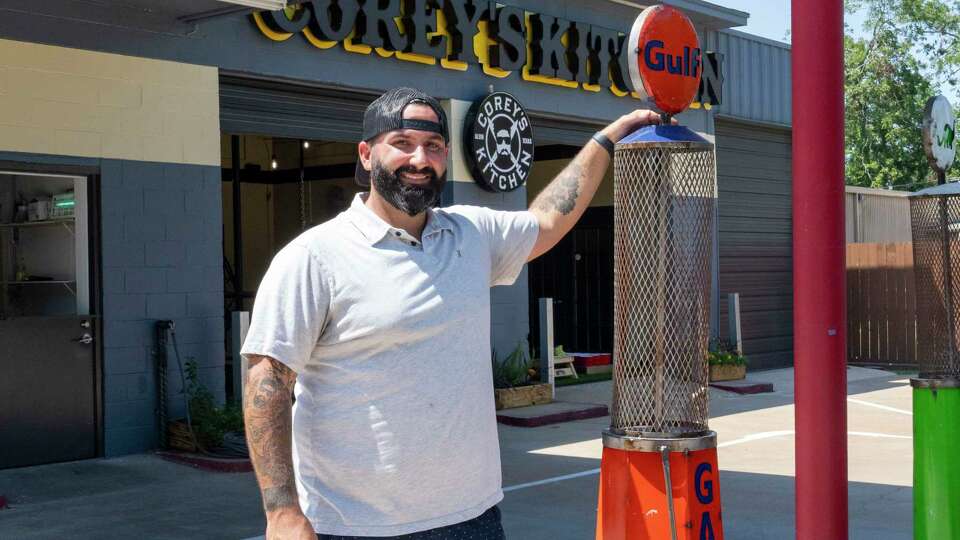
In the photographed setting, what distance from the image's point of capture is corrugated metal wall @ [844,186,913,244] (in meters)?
22.6

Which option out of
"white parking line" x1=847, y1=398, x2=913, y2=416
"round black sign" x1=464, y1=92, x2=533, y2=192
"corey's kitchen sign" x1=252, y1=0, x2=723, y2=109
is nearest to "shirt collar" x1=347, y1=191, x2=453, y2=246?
"corey's kitchen sign" x1=252, y1=0, x2=723, y2=109

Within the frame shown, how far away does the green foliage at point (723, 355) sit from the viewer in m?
17.3

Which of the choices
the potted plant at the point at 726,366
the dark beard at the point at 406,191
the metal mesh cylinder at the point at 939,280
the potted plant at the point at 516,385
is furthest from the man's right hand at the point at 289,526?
the potted plant at the point at 726,366

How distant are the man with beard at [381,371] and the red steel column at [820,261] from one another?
1186mm

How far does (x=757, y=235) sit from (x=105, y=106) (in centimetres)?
1250

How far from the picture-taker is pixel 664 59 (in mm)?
3945

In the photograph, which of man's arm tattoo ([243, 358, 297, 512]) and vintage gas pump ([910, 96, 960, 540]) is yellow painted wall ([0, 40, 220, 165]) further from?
man's arm tattoo ([243, 358, 297, 512])

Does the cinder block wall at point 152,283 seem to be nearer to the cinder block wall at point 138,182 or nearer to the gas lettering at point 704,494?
the cinder block wall at point 138,182

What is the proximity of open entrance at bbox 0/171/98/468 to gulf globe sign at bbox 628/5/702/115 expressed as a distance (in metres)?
7.61

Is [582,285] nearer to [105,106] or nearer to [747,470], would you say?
[747,470]

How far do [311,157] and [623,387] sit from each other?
1637 cm

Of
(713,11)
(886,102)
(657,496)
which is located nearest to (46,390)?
(657,496)

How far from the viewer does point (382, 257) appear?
327 centimetres

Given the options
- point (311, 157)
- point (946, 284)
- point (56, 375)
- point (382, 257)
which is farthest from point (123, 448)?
point (311, 157)
